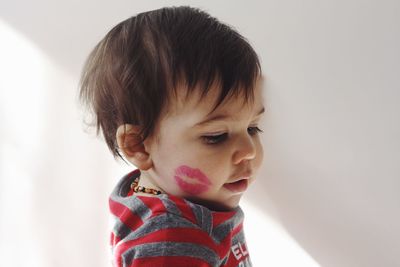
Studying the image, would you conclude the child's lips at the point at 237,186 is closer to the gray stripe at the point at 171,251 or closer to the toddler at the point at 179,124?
the toddler at the point at 179,124

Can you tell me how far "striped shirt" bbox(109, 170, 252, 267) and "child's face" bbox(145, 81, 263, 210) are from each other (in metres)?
0.03

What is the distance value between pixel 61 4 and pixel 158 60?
530mm

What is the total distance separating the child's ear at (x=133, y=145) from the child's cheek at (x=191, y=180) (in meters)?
0.05

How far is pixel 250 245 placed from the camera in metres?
0.94

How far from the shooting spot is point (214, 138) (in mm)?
674

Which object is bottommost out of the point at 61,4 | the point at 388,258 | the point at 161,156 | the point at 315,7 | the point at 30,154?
the point at 30,154

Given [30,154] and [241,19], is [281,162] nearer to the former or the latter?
[241,19]

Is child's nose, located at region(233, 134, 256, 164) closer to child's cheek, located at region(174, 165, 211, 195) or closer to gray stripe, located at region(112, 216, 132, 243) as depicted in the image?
child's cheek, located at region(174, 165, 211, 195)

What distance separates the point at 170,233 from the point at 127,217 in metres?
0.10

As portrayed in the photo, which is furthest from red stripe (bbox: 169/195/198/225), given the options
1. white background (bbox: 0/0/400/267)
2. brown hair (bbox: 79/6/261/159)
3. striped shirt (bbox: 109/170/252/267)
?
→ white background (bbox: 0/0/400/267)

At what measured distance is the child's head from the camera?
2.08 ft

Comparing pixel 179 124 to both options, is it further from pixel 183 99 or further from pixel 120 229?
pixel 120 229

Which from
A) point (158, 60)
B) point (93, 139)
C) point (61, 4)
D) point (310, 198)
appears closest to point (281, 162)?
point (310, 198)

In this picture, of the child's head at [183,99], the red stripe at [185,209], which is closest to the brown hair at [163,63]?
the child's head at [183,99]
